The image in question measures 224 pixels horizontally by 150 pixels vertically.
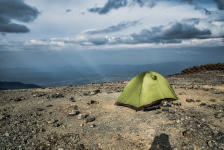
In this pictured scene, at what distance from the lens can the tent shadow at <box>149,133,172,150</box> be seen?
566 cm

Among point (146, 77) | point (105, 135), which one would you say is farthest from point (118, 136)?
point (146, 77)

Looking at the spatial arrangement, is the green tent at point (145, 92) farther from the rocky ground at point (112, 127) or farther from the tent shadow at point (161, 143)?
the tent shadow at point (161, 143)

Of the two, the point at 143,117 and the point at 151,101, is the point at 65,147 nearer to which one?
the point at 143,117

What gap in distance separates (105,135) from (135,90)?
4.57 metres

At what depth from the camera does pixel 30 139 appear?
6484 mm

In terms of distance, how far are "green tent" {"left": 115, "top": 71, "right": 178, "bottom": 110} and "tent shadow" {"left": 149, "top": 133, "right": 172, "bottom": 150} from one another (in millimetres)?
3299

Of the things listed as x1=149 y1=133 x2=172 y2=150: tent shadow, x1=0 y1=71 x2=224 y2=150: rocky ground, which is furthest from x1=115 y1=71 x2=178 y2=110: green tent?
x1=149 y1=133 x2=172 y2=150: tent shadow

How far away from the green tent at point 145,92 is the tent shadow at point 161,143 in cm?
330

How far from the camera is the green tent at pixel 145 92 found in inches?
391

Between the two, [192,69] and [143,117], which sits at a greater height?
[192,69]

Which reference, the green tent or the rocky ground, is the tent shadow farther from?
the green tent

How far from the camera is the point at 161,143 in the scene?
5.93 metres

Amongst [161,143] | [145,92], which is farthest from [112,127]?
[145,92]

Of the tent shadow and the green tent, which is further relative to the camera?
the green tent
